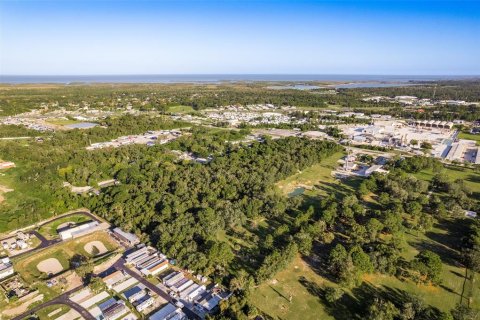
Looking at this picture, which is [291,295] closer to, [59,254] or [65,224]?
[59,254]

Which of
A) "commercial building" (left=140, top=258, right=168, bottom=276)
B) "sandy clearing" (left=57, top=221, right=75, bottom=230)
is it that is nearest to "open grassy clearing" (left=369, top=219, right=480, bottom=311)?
"commercial building" (left=140, top=258, right=168, bottom=276)

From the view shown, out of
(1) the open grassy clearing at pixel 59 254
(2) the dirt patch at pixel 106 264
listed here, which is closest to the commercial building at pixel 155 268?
(2) the dirt patch at pixel 106 264

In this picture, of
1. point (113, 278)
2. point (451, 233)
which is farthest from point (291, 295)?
point (451, 233)

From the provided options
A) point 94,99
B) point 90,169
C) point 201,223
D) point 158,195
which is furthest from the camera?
point 94,99

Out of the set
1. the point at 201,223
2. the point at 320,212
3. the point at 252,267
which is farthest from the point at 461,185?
the point at 201,223

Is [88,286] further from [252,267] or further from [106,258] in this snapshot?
[252,267]

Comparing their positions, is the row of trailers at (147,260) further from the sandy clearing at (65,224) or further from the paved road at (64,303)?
the sandy clearing at (65,224)
